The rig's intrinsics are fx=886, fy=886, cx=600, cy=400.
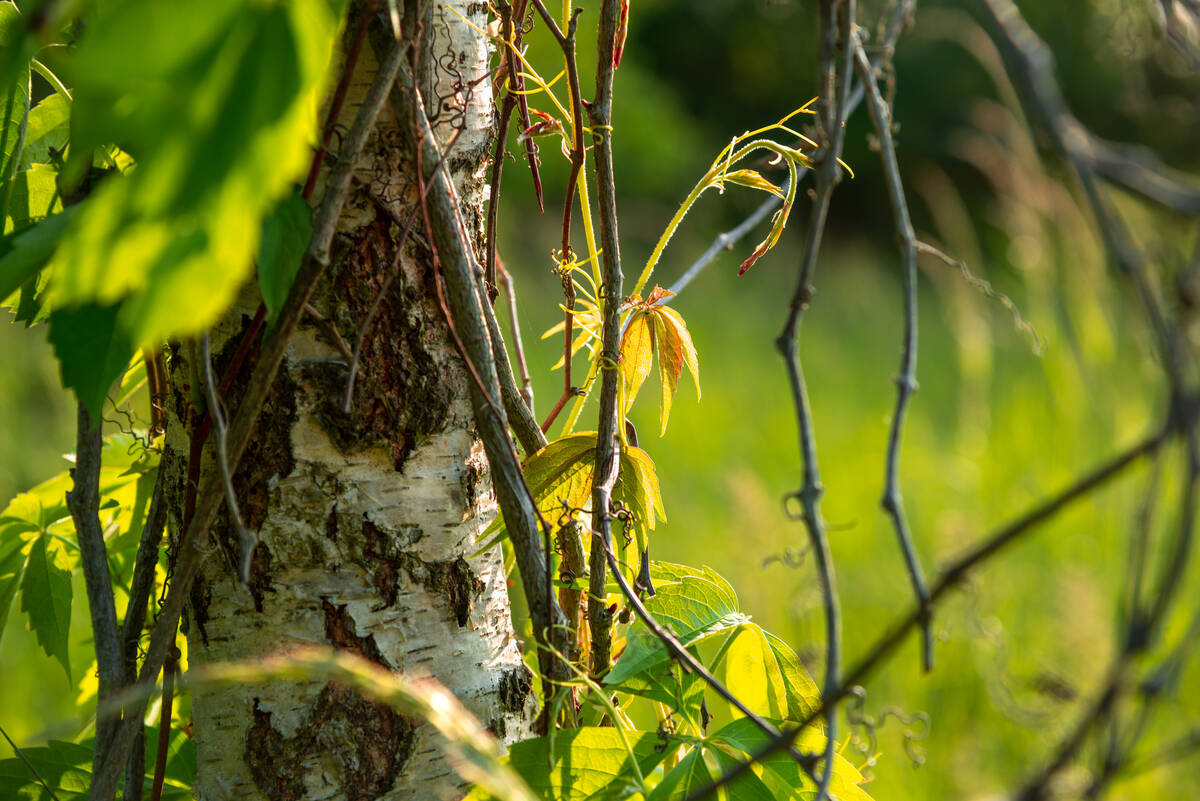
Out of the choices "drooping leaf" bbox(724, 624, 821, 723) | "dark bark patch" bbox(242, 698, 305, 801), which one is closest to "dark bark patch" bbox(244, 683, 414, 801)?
"dark bark patch" bbox(242, 698, 305, 801)

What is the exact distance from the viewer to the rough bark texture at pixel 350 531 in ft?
1.73

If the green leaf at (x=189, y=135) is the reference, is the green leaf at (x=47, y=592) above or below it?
below

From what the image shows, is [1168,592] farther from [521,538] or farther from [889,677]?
[889,677]

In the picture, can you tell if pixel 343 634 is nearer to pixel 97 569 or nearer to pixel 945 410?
pixel 97 569

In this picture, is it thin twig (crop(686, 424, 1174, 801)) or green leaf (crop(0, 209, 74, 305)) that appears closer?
thin twig (crop(686, 424, 1174, 801))

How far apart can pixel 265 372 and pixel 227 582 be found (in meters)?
0.15

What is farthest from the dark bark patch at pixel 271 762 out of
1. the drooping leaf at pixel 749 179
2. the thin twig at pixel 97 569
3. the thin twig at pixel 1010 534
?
the drooping leaf at pixel 749 179

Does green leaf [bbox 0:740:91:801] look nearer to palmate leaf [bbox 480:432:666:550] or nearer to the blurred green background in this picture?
palmate leaf [bbox 480:432:666:550]

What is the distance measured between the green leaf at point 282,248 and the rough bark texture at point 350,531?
0.07 m

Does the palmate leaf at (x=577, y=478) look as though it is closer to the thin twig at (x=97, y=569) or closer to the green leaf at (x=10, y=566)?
the thin twig at (x=97, y=569)

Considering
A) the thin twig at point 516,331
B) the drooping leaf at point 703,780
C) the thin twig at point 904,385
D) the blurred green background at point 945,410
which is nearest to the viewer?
the thin twig at point 904,385

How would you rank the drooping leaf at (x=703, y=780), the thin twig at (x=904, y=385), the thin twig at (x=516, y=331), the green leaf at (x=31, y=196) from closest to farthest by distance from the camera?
the thin twig at (x=904, y=385) → the drooping leaf at (x=703, y=780) → the green leaf at (x=31, y=196) → the thin twig at (x=516, y=331)

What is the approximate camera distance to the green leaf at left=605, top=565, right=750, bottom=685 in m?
0.54

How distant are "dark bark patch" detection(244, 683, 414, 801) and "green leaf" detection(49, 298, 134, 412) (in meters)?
0.23
